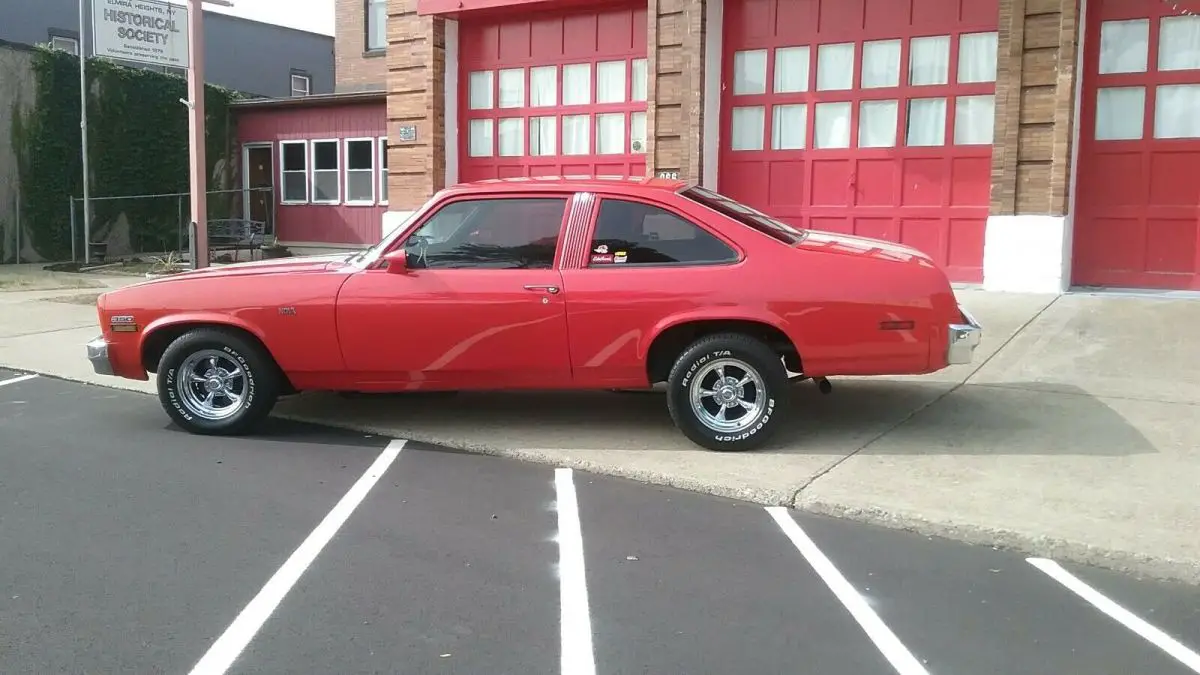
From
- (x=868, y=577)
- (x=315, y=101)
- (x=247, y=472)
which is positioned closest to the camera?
(x=868, y=577)

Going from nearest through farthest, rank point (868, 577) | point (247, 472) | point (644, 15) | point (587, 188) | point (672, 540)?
point (868, 577) < point (672, 540) < point (247, 472) < point (587, 188) < point (644, 15)

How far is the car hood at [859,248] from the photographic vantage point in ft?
20.2

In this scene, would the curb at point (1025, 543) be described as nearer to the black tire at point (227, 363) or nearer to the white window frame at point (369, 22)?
the black tire at point (227, 363)

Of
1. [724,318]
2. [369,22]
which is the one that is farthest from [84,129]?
[724,318]

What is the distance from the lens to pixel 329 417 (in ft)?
24.0

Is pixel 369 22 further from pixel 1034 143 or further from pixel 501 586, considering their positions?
pixel 501 586

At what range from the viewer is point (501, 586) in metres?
4.27

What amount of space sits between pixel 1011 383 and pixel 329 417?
4.95 metres

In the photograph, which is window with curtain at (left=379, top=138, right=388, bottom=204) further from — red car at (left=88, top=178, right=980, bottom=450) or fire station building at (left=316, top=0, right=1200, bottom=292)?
red car at (left=88, top=178, right=980, bottom=450)

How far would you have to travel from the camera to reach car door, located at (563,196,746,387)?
6.12m

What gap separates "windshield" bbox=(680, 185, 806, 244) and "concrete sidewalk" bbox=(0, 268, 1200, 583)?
4.08 feet

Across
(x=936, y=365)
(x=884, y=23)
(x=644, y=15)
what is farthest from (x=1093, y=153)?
(x=936, y=365)

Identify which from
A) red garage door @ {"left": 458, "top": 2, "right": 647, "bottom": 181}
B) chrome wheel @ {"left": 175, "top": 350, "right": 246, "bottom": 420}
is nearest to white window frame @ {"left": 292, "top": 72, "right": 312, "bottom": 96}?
red garage door @ {"left": 458, "top": 2, "right": 647, "bottom": 181}

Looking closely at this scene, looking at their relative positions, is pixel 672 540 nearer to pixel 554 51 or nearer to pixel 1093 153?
pixel 1093 153
